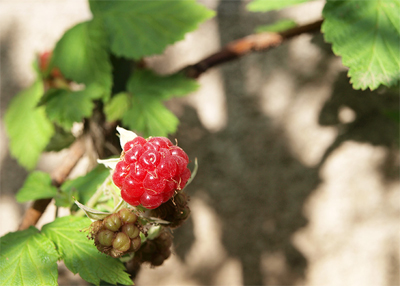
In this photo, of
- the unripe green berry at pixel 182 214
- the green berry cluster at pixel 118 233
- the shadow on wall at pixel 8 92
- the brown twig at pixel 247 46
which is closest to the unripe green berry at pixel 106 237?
the green berry cluster at pixel 118 233

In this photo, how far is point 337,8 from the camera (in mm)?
703

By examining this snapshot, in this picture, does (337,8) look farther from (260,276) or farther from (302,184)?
(260,276)

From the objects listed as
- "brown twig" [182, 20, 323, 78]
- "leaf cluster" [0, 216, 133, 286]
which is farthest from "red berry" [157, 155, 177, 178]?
"brown twig" [182, 20, 323, 78]

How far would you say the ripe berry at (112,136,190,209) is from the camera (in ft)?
1.56

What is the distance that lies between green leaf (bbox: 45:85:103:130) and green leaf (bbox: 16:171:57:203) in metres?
0.14

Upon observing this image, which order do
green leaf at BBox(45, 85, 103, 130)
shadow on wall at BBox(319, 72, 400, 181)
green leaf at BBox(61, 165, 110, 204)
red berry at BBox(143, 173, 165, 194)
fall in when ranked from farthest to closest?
shadow on wall at BBox(319, 72, 400, 181) < green leaf at BBox(45, 85, 103, 130) < green leaf at BBox(61, 165, 110, 204) < red berry at BBox(143, 173, 165, 194)

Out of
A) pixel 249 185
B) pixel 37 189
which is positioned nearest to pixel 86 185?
pixel 37 189

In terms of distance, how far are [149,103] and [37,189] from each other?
35 cm

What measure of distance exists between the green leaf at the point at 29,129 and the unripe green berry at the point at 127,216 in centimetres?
60

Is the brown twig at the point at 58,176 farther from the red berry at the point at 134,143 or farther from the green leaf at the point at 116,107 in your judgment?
the red berry at the point at 134,143

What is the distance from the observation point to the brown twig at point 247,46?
97cm

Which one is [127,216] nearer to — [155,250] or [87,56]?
[155,250]

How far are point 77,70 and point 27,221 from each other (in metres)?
0.40

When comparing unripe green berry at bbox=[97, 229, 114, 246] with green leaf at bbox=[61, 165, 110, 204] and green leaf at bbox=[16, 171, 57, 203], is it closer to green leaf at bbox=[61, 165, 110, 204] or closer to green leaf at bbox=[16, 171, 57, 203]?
green leaf at bbox=[61, 165, 110, 204]
